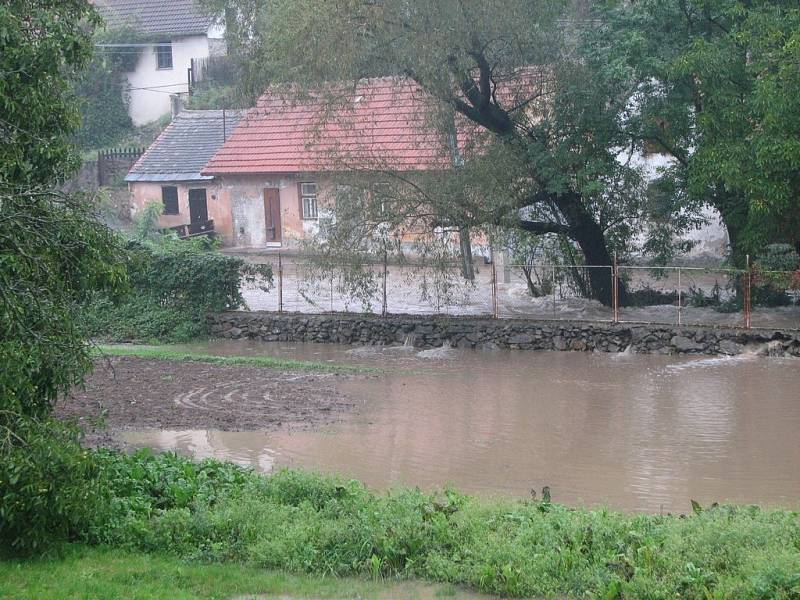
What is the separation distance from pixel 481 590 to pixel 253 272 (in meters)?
17.8

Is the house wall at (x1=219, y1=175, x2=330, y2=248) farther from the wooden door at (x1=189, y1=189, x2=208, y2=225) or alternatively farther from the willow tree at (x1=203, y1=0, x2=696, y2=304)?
the willow tree at (x1=203, y1=0, x2=696, y2=304)

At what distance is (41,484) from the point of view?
7980 mm

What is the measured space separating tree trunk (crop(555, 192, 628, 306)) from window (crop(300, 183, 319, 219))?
577 inches

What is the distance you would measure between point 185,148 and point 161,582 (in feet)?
113

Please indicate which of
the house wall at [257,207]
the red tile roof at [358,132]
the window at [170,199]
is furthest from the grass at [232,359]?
the window at [170,199]

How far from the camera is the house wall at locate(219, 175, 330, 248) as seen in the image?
37.3 meters

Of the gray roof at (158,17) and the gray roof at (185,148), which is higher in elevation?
the gray roof at (158,17)

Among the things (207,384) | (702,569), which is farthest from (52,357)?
(207,384)

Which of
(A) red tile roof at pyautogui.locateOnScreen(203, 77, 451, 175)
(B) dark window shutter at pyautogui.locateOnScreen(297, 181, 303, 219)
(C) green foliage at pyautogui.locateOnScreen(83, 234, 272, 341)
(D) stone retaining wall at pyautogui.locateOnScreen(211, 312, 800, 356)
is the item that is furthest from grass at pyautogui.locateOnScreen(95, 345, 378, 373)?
(B) dark window shutter at pyautogui.locateOnScreen(297, 181, 303, 219)

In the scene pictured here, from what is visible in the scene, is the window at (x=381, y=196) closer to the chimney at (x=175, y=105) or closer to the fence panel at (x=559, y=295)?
the fence panel at (x=559, y=295)

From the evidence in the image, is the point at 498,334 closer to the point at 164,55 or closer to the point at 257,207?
the point at 257,207

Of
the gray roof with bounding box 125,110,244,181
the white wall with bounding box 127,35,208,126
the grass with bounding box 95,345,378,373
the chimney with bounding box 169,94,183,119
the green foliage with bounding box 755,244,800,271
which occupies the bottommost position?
the grass with bounding box 95,345,378,373

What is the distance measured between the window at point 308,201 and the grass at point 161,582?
1140 inches

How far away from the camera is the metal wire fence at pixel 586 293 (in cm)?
2222
